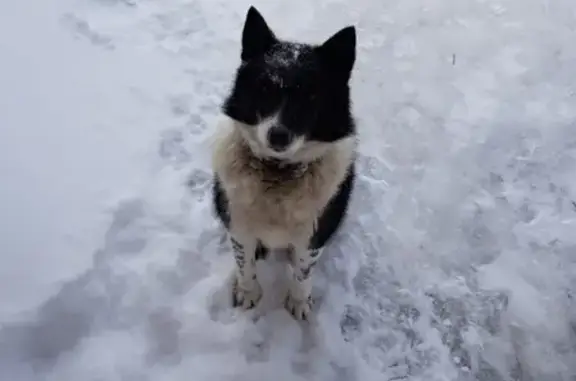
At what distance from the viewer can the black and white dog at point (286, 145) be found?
2.18 m

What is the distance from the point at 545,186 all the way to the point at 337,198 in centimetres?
148

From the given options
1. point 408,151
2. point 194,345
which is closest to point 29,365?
point 194,345

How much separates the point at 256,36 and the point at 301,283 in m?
1.04

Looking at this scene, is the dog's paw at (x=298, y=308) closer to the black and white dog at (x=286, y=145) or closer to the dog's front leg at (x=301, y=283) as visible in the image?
the dog's front leg at (x=301, y=283)

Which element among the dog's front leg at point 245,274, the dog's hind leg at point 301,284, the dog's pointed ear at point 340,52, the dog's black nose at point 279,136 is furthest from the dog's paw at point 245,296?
the dog's pointed ear at point 340,52

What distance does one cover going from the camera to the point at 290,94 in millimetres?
2174

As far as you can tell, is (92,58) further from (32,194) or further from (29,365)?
(29,365)

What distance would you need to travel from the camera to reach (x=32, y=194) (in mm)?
3006

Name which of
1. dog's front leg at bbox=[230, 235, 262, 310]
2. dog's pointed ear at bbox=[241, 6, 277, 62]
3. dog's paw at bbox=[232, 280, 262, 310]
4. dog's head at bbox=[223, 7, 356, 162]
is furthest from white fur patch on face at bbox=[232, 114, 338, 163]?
dog's paw at bbox=[232, 280, 262, 310]

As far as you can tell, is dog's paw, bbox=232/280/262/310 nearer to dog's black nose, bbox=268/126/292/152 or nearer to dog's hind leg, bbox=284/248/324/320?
dog's hind leg, bbox=284/248/324/320

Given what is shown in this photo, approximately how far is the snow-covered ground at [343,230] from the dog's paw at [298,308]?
0.06 meters

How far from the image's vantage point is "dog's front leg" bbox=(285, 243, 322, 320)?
259 centimetres

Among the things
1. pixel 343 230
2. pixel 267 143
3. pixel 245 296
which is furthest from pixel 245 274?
pixel 267 143

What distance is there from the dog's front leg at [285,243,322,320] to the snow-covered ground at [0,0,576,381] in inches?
2.8
